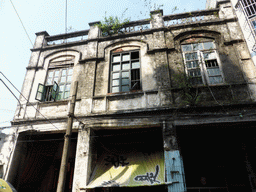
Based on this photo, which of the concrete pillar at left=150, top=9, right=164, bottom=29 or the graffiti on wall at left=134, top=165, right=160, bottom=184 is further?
the concrete pillar at left=150, top=9, right=164, bottom=29

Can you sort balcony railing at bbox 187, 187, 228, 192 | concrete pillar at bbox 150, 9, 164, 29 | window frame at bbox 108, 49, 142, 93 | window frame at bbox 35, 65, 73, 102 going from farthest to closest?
1. concrete pillar at bbox 150, 9, 164, 29
2. window frame at bbox 35, 65, 73, 102
3. window frame at bbox 108, 49, 142, 93
4. balcony railing at bbox 187, 187, 228, 192

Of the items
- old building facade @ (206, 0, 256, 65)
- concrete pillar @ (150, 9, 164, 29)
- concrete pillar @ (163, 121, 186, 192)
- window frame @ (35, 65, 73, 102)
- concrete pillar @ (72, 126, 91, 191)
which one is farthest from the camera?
concrete pillar @ (150, 9, 164, 29)

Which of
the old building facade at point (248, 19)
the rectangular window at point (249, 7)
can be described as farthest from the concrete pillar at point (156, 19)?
the rectangular window at point (249, 7)

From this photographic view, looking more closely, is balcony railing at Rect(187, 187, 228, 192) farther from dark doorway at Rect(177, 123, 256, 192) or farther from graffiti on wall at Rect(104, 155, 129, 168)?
graffiti on wall at Rect(104, 155, 129, 168)

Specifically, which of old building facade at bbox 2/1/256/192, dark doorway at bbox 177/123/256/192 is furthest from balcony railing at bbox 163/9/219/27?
dark doorway at bbox 177/123/256/192

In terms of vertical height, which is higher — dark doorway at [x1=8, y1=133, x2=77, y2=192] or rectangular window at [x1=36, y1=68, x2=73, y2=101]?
rectangular window at [x1=36, y1=68, x2=73, y2=101]

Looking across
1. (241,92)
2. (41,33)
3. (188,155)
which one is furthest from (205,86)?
(41,33)

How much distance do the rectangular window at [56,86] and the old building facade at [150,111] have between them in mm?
53

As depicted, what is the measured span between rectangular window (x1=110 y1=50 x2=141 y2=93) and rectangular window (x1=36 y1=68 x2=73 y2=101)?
2158 millimetres

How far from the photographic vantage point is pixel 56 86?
792 centimetres

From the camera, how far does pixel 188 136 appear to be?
24.5 feet

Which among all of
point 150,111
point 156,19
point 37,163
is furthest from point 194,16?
point 37,163

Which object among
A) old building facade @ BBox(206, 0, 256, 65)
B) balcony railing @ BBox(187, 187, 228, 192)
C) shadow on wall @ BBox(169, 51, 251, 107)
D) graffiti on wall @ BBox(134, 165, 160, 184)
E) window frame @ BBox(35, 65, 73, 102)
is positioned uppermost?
old building facade @ BBox(206, 0, 256, 65)

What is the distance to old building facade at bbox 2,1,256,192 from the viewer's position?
19.9 ft
